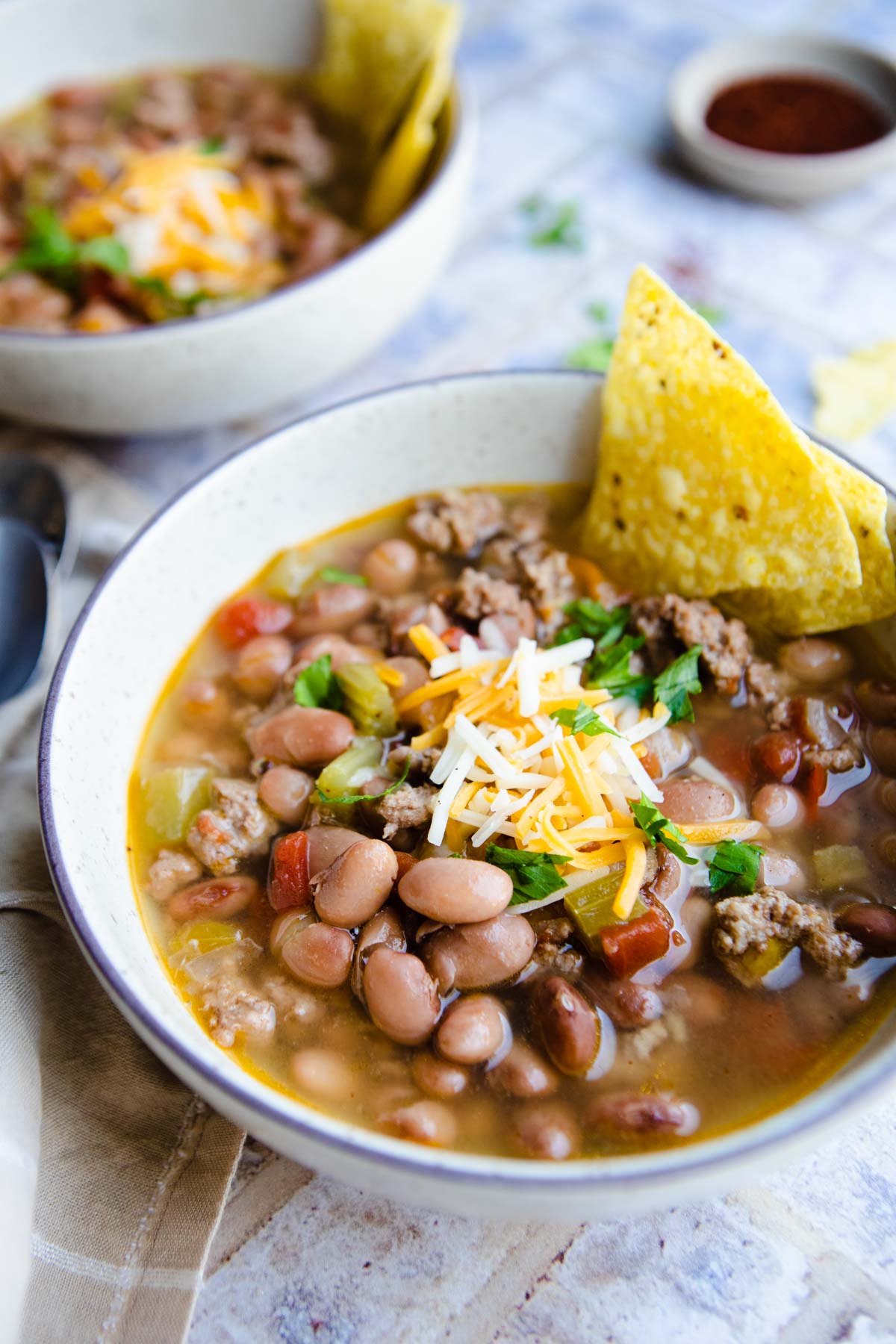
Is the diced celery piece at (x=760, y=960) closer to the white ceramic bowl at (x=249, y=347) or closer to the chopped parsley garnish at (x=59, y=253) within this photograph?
the white ceramic bowl at (x=249, y=347)

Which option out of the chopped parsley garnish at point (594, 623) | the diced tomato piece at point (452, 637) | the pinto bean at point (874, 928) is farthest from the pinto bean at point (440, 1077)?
the chopped parsley garnish at point (594, 623)

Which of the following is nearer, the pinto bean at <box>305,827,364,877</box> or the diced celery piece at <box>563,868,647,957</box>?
the diced celery piece at <box>563,868,647,957</box>

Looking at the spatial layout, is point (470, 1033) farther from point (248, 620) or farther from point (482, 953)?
point (248, 620)

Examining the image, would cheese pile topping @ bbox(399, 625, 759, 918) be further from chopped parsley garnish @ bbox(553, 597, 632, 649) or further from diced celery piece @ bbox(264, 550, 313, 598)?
diced celery piece @ bbox(264, 550, 313, 598)

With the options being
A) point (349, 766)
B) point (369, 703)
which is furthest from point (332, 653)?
point (349, 766)

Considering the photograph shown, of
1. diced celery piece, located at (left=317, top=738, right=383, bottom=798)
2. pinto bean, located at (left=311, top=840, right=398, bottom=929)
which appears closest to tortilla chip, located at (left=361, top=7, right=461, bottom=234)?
diced celery piece, located at (left=317, top=738, right=383, bottom=798)

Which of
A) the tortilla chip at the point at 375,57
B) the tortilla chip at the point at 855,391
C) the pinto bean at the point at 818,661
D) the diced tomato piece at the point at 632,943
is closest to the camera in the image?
the diced tomato piece at the point at 632,943
